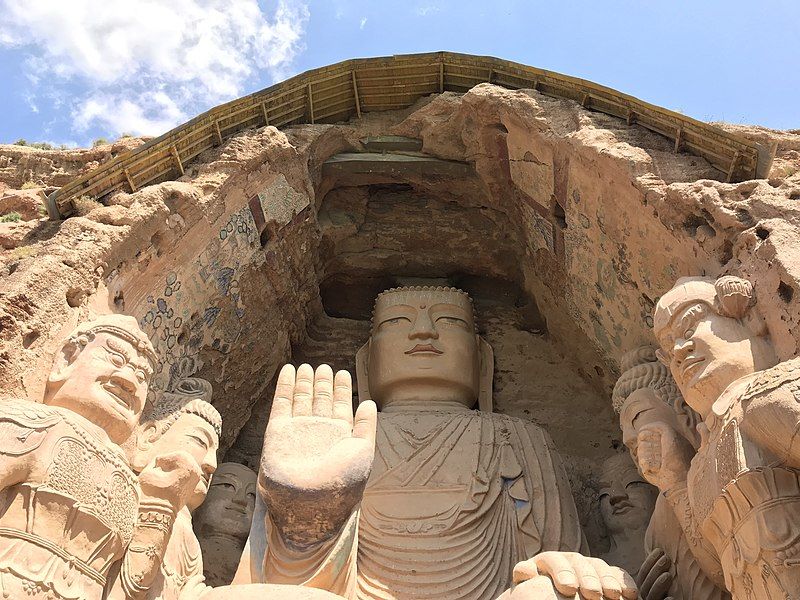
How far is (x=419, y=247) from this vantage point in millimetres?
7887

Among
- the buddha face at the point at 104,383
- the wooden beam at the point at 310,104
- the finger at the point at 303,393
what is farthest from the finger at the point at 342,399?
the wooden beam at the point at 310,104

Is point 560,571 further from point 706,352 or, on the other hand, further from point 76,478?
point 76,478

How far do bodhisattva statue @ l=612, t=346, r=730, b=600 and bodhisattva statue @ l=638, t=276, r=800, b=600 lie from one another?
0.52 feet

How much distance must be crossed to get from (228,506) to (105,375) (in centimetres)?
151

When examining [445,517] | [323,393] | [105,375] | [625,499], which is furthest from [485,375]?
[105,375]

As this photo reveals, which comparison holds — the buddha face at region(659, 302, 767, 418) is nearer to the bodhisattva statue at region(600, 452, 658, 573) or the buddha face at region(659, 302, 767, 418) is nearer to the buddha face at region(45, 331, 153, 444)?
the bodhisattva statue at region(600, 452, 658, 573)

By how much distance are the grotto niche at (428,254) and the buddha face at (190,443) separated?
373 mm

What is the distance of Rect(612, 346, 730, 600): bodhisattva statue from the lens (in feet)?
14.0

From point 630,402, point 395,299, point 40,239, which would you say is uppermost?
point 395,299

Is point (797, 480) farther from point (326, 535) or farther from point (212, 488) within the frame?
point (212, 488)

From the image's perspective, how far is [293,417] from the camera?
452cm

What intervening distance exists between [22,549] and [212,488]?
7.49ft

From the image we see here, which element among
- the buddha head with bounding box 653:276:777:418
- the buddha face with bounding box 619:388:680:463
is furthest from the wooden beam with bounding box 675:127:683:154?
the buddha face with bounding box 619:388:680:463

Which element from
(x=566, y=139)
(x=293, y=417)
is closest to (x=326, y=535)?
(x=293, y=417)
